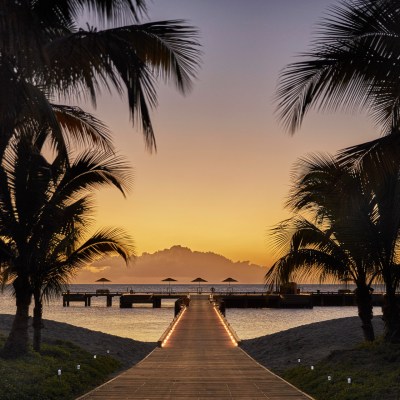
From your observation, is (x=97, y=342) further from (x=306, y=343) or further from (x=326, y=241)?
(x=326, y=241)

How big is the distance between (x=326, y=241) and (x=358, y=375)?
12.8ft

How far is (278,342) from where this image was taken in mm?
29203

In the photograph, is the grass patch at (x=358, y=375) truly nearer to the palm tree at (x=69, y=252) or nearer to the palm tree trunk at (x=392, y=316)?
the palm tree trunk at (x=392, y=316)

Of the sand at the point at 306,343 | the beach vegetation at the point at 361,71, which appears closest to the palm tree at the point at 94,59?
the beach vegetation at the point at 361,71

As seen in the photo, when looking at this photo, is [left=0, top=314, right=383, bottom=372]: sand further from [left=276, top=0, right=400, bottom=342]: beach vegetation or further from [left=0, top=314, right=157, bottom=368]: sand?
[left=276, top=0, right=400, bottom=342]: beach vegetation

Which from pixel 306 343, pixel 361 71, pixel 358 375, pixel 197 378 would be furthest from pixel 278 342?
pixel 361 71

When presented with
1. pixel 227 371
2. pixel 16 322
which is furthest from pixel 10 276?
pixel 227 371

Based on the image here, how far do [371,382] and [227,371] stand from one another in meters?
3.45

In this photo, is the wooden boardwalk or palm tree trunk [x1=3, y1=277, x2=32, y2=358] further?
palm tree trunk [x1=3, y1=277, x2=32, y2=358]

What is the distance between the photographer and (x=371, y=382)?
12.2 meters

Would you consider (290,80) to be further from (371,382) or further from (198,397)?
(371,382)

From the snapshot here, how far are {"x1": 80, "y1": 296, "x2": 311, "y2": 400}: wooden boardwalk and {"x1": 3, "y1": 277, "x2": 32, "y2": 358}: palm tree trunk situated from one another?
281 cm

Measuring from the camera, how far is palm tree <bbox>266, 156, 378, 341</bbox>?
1455cm

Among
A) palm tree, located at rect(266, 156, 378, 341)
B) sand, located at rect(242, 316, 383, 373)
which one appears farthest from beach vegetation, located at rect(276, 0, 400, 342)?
sand, located at rect(242, 316, 383, 373)
